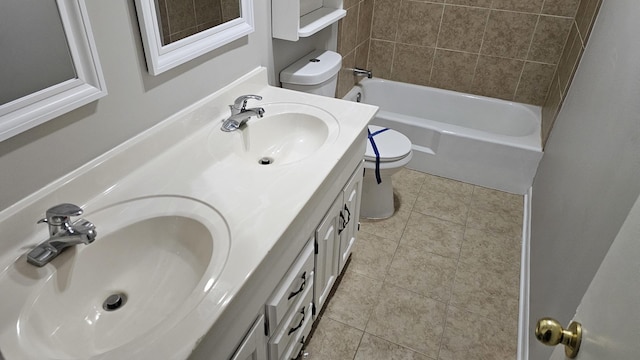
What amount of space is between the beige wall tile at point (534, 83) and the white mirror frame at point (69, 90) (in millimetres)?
2674

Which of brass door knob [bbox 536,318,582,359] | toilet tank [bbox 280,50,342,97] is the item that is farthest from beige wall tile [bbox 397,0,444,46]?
brass door knob [bbox 536,318,582,359]

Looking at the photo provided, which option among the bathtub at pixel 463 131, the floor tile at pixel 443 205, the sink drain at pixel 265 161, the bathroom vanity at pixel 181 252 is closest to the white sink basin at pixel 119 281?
the bathroom vanity at pixel 181 252

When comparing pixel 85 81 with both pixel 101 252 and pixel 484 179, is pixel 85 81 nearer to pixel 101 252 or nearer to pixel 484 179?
pixel 101 252

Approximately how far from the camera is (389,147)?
2189 mm

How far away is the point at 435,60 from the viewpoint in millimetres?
3004

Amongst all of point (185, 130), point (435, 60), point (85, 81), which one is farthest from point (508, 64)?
point (85, 81)

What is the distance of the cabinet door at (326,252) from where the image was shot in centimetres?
136

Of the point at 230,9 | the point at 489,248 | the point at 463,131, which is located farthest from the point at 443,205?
the point at 230,9

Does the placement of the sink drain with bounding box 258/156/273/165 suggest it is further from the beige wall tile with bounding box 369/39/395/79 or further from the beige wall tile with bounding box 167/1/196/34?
the beige wall tile with bounding box 369/39/395/79

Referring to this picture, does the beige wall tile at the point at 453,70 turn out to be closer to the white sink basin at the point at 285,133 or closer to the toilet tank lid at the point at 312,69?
the toilet tank lid at the point at 312,69

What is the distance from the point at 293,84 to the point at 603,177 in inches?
48.9

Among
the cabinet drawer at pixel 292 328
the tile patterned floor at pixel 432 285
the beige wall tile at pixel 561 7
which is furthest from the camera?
the beige wall tile at pixel 561 7

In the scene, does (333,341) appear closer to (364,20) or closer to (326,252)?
(326,252)

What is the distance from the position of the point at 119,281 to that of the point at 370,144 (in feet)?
4.88
